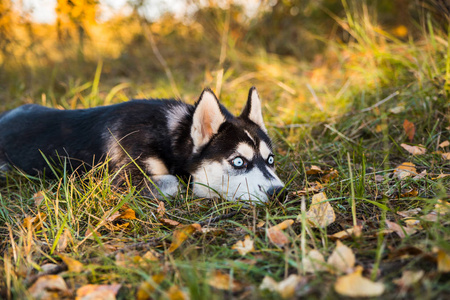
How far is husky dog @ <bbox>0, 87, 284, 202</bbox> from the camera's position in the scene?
3082mm

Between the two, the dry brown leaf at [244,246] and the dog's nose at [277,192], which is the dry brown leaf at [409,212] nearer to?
the dog's nose at [277,192]

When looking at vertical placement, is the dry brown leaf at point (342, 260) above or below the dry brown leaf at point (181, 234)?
above

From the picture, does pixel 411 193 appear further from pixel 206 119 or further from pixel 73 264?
pixel 73 264

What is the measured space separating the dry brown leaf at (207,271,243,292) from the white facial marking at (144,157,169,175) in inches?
64.9

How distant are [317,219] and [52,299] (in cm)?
160

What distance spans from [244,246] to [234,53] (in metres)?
5.91

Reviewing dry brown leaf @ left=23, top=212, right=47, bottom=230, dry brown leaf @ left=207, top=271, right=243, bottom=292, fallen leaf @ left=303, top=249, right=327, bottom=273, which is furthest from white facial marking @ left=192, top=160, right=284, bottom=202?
dry brown leaf @ left=23, top=212, right=47, bottom=230

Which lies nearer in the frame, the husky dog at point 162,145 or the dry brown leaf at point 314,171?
the husky dog at point 162,145

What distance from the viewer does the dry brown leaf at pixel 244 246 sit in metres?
2.10

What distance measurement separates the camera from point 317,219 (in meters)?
2.36

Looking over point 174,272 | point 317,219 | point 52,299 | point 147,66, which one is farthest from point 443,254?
point 147,66

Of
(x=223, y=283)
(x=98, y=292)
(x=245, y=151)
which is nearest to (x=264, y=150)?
(x=245, y=151)

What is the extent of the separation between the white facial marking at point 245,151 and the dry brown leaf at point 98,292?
161 centimetres

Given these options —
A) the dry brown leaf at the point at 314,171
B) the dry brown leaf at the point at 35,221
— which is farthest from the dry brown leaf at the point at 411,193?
the dry brown leaf at the point at 35,221
